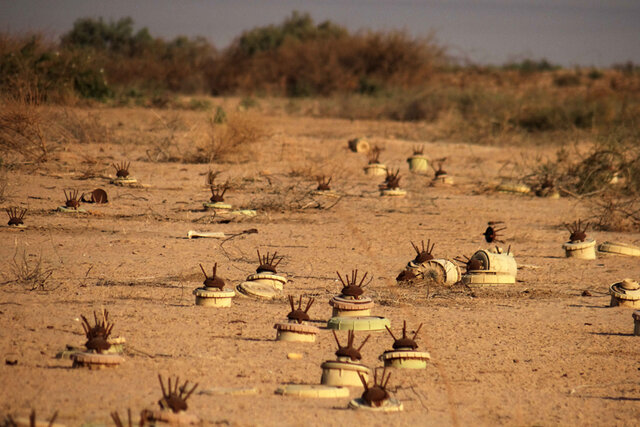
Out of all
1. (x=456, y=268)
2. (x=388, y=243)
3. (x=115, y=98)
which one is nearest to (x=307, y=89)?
(x=115, y=98)

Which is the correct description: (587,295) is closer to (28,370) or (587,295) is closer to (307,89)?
(28,370)

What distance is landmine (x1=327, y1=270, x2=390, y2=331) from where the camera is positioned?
5910mm

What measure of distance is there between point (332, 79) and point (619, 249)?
23.5 metres

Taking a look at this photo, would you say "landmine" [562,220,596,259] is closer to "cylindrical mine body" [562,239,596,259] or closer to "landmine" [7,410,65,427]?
"cylindrical mine body" [562,239,596,259]

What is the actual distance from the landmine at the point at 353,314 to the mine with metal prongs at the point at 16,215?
413cm

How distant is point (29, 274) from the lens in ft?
22.4

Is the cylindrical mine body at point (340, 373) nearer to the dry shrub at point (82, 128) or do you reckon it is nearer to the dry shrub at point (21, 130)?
the dry shrub at point (21, 130)

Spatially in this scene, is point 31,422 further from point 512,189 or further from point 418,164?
point 418,164

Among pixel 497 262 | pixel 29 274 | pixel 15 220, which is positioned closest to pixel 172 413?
pixel 29 274

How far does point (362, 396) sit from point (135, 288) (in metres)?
2.86

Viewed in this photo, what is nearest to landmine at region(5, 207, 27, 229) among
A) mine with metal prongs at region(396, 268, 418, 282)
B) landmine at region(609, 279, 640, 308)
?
mine with metal prongs at region(396, 268, 418, 282)

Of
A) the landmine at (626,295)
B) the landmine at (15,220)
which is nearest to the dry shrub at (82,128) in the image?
the landmine at (15,220)

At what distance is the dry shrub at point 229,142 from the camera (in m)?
14.3

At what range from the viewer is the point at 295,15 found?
4816 cm
